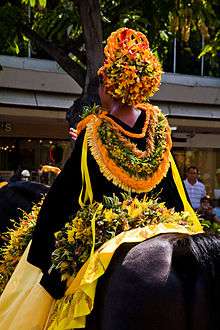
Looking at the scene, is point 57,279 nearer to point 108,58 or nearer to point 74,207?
point 74,207

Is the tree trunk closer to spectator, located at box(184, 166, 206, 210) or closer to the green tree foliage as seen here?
the green tree foliage

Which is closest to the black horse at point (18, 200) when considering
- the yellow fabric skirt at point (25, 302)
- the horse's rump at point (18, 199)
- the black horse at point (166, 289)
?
the horse's rump at point (18, 199)

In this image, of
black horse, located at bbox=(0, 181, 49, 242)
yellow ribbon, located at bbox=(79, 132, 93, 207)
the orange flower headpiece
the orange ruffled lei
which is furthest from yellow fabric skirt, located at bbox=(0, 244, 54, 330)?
black horse, located at bbox=(0, 181, 49, 242)

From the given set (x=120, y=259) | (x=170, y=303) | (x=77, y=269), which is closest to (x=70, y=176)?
(x=77, y=269)

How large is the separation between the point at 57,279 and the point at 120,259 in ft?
1.70

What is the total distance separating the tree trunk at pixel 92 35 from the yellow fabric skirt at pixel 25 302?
4033mm

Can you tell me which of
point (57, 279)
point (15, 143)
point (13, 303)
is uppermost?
point (57, 279)

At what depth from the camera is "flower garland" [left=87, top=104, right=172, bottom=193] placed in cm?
304

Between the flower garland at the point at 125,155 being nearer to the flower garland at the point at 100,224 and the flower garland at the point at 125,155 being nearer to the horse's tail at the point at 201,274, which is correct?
the flower garland at the point at 100,224

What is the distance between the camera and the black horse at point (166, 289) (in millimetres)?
2201

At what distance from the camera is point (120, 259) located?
2.41 m

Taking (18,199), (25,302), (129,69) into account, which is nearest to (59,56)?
(18,199)

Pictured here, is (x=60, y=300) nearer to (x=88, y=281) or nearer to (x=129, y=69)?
(x=88, y=281)

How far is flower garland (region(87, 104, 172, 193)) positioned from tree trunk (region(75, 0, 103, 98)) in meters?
3.80
